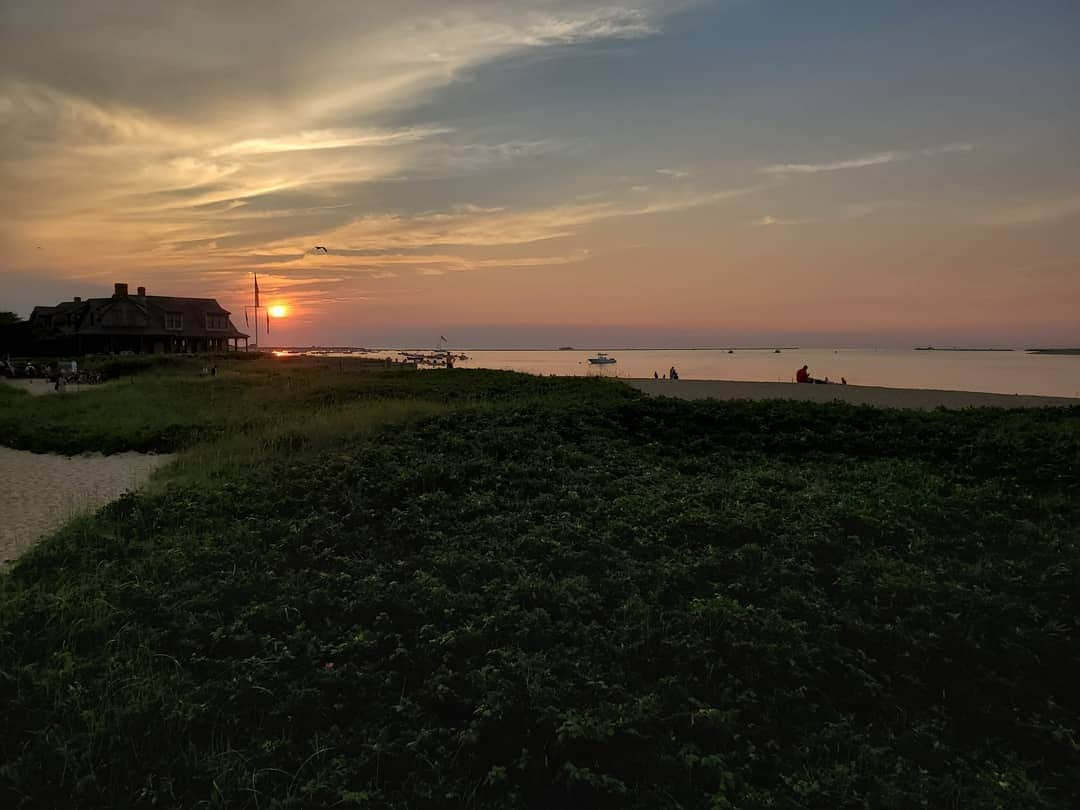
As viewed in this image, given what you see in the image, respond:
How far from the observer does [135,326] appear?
64875mm

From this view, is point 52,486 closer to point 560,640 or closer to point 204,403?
point 560,640

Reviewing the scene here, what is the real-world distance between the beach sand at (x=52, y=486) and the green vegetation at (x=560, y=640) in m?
1.37

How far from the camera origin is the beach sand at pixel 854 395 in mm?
21750

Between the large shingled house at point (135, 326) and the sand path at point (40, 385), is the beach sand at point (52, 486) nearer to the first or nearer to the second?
the sand path at point (40, 385)

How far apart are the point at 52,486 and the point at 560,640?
12.5m

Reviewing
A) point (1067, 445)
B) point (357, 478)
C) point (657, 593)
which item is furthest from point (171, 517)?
point (1067, 445)

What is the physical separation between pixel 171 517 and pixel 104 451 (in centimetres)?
958

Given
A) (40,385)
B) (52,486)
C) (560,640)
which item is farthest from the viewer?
A: (40,385)

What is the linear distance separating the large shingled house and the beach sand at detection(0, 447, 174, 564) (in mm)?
54678

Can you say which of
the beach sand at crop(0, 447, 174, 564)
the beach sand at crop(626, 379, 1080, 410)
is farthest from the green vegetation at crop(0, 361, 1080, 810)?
the beach sand at crop(626, 379, 1080, 410)

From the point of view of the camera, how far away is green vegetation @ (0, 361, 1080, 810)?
14.9 feet

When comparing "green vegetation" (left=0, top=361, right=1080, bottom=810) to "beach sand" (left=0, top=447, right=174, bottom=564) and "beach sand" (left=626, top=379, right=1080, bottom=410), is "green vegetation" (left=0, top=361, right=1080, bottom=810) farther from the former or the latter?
"beach sand" (left=626, top=379, right=1080, bottom=410)

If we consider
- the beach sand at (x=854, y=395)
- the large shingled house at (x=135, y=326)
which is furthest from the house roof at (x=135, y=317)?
the beach sand at (x=854, y=395)

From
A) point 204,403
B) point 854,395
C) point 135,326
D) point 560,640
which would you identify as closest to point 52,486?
point 560,640
